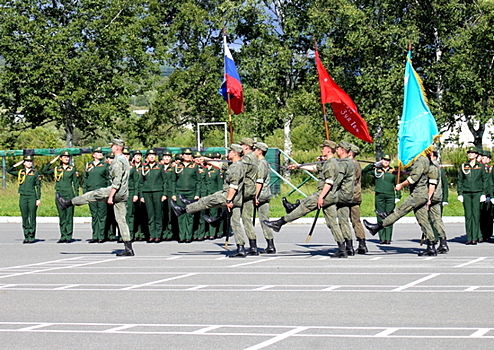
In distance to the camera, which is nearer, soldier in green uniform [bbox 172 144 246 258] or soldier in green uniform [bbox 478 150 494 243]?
soldier in green uniform [bbox 172 144 246 258]

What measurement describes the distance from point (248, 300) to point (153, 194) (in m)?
8.93

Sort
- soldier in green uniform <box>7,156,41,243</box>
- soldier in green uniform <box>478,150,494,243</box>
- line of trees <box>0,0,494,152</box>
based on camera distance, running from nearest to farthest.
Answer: soldier in green uniform <box>478,150,494,243</box>, soldier in green uniform <box>7,156,41,243</box>, line of trees <box>0,0,494,152</box>

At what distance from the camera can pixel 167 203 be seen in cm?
1948

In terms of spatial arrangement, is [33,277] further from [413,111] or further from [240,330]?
[413,111]

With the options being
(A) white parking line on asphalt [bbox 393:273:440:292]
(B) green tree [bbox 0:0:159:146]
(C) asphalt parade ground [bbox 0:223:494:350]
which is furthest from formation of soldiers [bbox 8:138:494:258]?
(B) green tree [bbox 0:0:159:146]

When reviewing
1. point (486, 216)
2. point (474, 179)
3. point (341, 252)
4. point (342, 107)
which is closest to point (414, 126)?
point (474, 179)

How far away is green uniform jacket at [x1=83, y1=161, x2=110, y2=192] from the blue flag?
6389 mm

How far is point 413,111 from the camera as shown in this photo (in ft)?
54.1

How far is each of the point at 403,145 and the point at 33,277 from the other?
22.1 feet

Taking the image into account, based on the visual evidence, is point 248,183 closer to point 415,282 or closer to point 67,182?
point 415,282

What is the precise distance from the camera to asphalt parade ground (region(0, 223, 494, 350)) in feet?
27.6

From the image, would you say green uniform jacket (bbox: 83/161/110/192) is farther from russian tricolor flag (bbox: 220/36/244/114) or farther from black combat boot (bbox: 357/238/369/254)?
black combat boot (bbox: 357/238/369/254)

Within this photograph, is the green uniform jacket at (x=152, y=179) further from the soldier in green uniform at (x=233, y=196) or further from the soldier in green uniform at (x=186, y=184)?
the soldier in green uniform at (x=233, y=196)

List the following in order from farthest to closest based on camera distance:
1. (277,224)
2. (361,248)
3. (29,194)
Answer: (29,194) → (361,248) → (277,224)
